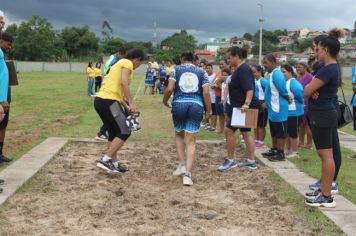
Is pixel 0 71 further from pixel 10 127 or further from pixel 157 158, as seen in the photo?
pixel 10 127

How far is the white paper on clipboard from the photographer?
24.5 ft

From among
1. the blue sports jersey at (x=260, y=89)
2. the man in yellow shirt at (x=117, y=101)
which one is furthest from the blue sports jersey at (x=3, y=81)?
the blue sports jersey at (x=260, y=89)

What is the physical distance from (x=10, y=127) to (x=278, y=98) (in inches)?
276

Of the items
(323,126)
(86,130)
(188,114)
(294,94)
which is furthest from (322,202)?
(86,130)

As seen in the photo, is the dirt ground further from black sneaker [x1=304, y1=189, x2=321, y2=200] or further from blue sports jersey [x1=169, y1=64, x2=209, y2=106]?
blue sports jersey [x1=169, y1=64, x2=209, y2=106]

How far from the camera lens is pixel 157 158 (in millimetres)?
8805

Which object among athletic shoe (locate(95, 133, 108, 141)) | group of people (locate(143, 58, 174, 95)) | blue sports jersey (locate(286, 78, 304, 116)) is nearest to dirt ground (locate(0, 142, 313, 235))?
blue sports jersey (locate(286, 78, 304, 116))

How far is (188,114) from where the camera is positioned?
23.4 feet

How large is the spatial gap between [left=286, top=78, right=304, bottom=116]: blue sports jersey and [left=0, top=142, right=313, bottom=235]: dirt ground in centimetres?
140

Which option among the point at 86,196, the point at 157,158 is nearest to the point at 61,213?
the point at 86,196

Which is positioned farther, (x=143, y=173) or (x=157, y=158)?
(x=157, y=158)

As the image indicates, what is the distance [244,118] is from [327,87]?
2.02 metres

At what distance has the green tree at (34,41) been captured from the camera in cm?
7812

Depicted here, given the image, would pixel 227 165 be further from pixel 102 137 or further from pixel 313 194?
pixel 102 137
